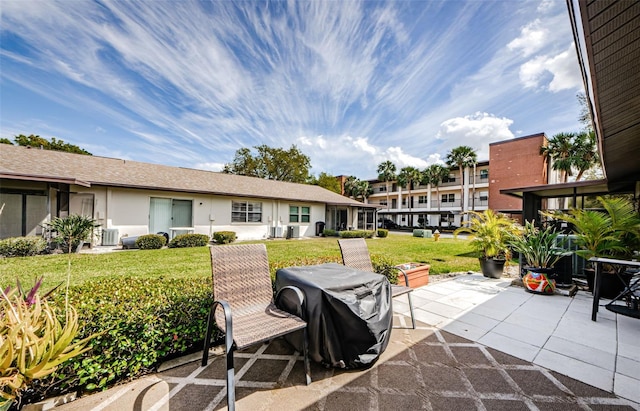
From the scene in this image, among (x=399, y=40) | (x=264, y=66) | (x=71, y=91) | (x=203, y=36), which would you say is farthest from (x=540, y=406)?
(x=71, y=91)

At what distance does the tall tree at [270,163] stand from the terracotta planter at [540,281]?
1231 inches

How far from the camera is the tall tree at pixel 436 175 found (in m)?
31.9

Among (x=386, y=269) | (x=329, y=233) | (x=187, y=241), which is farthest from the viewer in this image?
(x=329, y=233)

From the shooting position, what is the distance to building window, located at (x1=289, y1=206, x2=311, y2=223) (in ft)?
57.0

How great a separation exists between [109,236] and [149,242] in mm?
2005

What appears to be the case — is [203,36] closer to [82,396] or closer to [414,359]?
[82,396]

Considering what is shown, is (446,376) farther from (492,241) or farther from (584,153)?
(584,153)

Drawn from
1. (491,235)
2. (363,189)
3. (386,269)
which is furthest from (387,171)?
(386,269)

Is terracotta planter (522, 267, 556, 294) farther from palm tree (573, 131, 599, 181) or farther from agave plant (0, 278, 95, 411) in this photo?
palm tree (573, 131, 599, 181)

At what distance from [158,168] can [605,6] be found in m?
17.6

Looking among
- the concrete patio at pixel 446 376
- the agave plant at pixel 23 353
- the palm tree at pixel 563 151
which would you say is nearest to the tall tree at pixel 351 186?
the palm tree at pixel 563 151

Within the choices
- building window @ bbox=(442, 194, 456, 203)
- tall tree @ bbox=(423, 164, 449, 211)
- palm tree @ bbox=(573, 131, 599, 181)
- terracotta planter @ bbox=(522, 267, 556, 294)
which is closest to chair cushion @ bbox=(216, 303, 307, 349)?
terracotta planter @ bbox=(522, 267, 556, 294)

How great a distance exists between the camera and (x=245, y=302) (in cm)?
286

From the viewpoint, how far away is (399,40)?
6.97m
